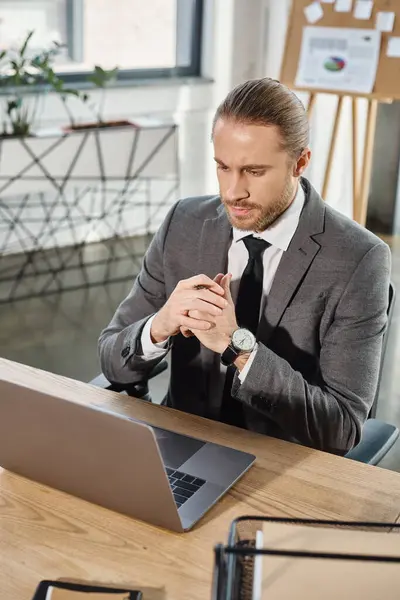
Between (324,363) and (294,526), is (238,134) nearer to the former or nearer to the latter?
(324,363)

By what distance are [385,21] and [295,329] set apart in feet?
9.62

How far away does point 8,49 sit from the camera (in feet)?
15.0

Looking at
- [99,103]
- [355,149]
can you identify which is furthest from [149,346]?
[99,103]

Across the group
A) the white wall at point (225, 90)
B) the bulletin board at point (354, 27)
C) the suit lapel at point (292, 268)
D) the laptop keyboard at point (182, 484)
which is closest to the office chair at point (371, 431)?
the suit lapel at point (292, 268)

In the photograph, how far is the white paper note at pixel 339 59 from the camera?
425cm

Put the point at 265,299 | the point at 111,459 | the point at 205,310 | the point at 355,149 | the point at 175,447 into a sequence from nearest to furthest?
the point at 111,459
the point at 175,447
the point at 205,310
the point at 265,299
the point at 355,149

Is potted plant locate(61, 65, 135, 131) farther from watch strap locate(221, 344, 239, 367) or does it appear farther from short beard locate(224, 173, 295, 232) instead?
watch strap locate(221, 344, 239, 367)

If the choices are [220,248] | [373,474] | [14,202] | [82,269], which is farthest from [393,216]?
[373,474]

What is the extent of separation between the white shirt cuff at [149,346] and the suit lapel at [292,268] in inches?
8.5

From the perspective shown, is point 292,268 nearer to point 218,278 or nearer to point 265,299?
point 265,299

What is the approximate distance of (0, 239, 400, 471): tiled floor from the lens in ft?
11.6

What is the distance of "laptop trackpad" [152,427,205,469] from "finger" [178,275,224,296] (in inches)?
10.9

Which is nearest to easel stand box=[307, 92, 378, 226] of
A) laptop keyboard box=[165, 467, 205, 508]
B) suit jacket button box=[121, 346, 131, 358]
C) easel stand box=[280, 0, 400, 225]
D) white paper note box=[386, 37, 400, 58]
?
easel stand box=[280, 0, 400, 225]

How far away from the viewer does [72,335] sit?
394 centimetres
